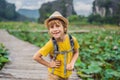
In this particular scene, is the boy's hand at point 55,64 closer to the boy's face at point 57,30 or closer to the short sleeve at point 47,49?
the short sleeve at point 47,49

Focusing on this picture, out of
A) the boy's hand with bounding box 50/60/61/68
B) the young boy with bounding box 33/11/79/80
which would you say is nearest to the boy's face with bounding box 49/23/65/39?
the young boy with bounding box 33/11/79/80

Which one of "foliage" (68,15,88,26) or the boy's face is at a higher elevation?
the boy's face

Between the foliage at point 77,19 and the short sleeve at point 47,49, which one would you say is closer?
the short sleeve at point 47,49

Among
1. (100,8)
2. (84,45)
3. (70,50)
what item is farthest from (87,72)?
(100,8)

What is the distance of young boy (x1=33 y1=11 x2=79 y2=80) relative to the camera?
2842 millimetres

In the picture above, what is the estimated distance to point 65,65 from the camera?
289cm

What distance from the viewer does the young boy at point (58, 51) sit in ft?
9.32

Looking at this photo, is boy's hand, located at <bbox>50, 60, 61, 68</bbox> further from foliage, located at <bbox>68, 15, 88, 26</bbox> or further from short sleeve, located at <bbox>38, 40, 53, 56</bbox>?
foliage, located at <bbox>68, 15, 88, 26</bbox>

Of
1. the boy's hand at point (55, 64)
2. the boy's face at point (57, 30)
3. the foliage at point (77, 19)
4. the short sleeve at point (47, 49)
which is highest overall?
the boy's face at point (57, 30)

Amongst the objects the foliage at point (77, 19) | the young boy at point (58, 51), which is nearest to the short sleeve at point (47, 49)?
the young boy at point (58, 51)

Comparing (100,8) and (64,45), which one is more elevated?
(64,45)

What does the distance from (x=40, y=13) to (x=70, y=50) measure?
4325 centimetres

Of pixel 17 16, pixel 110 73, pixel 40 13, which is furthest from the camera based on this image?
pixel 17 16

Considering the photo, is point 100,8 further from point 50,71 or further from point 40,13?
point 50,71
